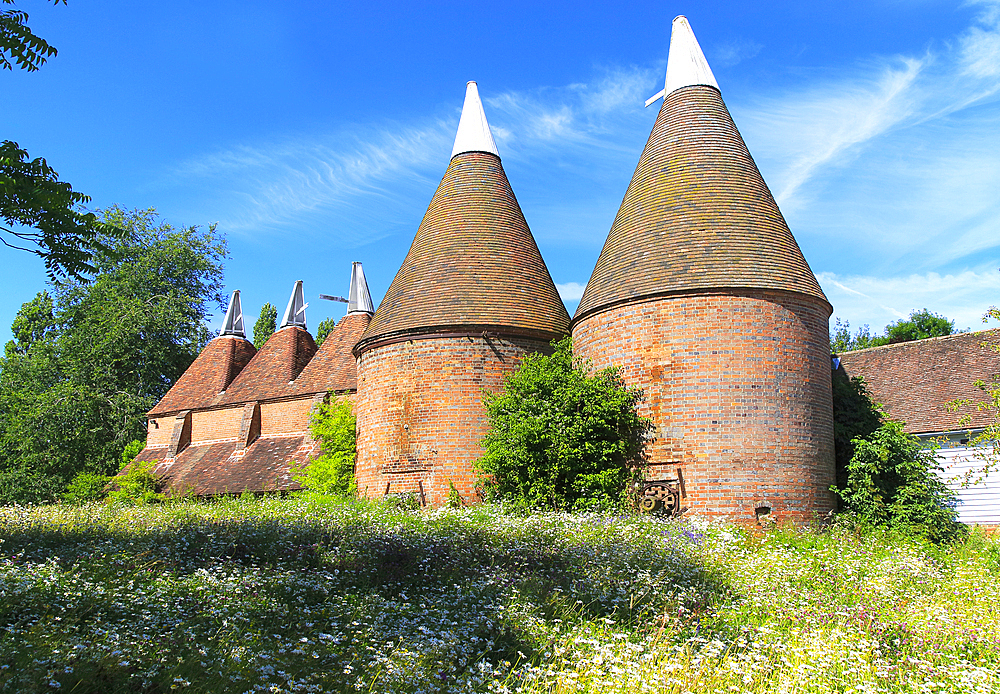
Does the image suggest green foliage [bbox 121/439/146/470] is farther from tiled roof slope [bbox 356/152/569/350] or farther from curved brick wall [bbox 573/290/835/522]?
curved brick wall [bbox 573/290/835/522]

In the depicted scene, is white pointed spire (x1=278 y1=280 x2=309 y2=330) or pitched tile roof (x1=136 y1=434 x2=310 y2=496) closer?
pitched tile roof (x1=136 y1=434 x2=310 y2=496)

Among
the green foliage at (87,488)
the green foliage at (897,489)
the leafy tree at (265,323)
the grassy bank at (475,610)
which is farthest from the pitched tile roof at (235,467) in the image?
the leafy tree at (265,323)

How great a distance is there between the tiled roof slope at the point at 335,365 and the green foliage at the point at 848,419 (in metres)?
13.0

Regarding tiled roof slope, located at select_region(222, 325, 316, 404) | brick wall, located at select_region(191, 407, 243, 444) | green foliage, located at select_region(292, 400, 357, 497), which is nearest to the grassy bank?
green foliage, located at select_region(292, 400, 357, 497)

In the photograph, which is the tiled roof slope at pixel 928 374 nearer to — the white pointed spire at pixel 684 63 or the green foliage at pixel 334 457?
the white pointed spire at pixel 684 63

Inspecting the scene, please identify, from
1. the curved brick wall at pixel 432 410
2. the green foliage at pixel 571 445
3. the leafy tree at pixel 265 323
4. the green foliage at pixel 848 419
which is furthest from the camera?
the leafy tree at pixel 265 323

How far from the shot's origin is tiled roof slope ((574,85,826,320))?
562 inches

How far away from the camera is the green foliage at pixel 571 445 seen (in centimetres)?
1396

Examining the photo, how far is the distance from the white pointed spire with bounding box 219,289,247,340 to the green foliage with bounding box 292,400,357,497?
41.1 feet

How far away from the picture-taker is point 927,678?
18.5ft

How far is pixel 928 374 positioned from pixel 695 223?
890 cm

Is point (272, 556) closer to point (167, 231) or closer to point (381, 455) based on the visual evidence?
point (381, 455)

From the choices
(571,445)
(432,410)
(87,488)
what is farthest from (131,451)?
(571,445)

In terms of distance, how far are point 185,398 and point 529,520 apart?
2106cm
